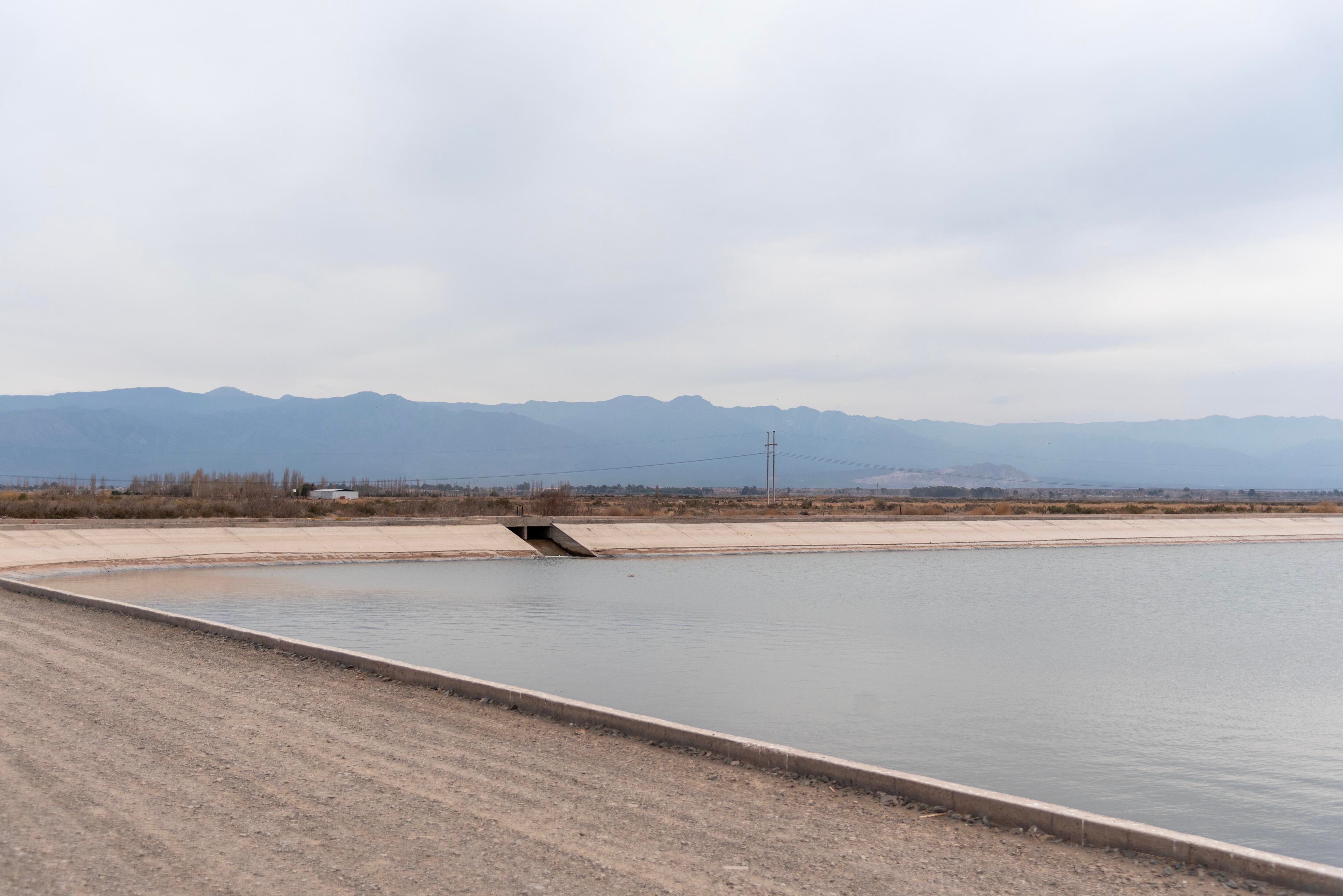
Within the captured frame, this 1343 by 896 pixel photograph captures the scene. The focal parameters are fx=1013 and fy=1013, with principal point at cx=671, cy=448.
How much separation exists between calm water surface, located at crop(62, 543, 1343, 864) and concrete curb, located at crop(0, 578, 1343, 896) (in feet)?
5.80

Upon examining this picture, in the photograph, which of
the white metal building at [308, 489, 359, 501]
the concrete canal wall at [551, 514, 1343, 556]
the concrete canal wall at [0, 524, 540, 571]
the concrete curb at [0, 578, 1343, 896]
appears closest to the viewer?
the concrete curb at [0, 578, 1343, 896]

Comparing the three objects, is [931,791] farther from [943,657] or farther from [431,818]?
[943,657]

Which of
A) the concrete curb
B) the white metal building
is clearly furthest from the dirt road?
the white metal building

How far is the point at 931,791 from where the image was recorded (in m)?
7.35

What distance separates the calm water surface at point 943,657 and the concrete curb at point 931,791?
177 centimetres

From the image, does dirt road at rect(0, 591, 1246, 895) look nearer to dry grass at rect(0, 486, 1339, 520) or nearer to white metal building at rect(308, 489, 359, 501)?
dry grass at rect(0, 486, 1339, 520)

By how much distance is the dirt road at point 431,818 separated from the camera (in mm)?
5703

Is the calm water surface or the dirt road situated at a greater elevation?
the dirt road

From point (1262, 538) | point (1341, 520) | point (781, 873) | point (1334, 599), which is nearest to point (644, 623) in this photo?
point (781, 873)

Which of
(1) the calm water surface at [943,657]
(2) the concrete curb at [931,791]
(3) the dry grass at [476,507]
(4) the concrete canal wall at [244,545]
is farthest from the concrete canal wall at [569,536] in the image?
(2) the concrete curb at [931,791]

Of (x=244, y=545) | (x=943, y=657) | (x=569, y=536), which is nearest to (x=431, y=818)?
(x=943, y=657)

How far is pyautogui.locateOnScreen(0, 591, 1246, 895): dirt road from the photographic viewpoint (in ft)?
18.7

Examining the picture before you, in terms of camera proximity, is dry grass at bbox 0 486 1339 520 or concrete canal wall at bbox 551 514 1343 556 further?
dry grass at bbox 0 486 1339 520

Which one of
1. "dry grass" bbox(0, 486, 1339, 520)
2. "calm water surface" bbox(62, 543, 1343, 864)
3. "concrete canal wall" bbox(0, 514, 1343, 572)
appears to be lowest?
"calm water surface" bbox(62, 543, 1343, 864)
